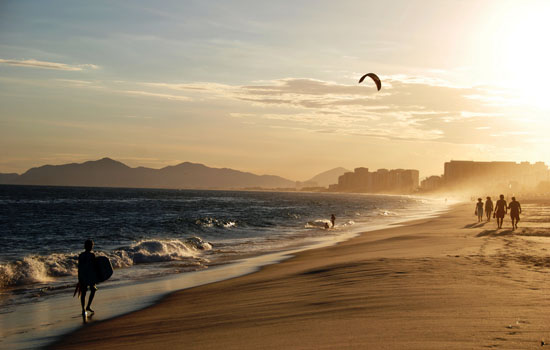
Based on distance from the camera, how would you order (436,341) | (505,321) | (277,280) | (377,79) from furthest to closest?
(377,79), (277,280), (505,321), (436,341)

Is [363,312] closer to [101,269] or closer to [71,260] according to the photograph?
[101,269]

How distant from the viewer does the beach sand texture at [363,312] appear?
583 cm

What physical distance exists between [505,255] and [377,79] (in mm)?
8994

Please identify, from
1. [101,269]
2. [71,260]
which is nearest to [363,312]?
[101,269]

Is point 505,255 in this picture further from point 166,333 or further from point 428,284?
point 166,333

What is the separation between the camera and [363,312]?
7.25 metres

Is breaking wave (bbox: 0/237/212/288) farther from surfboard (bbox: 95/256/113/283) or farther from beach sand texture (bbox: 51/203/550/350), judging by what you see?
beach sand texture (bbox: 51/203/550/350)

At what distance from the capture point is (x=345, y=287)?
31.9ft

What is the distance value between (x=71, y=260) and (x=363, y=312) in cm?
1481

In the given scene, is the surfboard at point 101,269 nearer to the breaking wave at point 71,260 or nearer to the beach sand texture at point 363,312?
the beach sand texture at point 363,312

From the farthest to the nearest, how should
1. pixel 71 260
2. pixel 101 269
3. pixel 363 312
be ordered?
pixel 71 260 < pixel 101 269 < pixel 363 312

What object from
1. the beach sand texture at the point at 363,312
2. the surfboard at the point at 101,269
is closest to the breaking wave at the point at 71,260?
the surfboard at the point at 101,269

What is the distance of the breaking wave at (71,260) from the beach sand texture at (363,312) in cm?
682

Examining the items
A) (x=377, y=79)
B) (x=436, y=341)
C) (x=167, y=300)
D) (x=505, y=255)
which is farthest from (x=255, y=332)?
(x=377, y=79)
